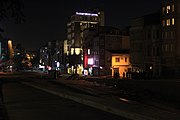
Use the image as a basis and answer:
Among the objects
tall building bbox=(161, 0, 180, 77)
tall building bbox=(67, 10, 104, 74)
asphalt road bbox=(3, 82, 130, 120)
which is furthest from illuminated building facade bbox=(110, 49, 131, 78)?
asphalt road bbox=(3, 82, 130, 120)

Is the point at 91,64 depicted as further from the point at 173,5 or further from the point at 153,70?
the point at 173,5

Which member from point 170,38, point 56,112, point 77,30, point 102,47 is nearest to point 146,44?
point 170,38

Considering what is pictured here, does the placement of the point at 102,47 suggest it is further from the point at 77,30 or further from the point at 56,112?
the point at 56,112

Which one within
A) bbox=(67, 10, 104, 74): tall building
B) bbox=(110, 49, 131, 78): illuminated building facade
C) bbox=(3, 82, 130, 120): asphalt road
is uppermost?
bbox=(67, 10, 104, 74): tall building

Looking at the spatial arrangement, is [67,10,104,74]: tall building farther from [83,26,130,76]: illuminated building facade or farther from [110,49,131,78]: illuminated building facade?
[110,49,131,78]: illuminated building facade

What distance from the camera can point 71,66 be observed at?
119 metres

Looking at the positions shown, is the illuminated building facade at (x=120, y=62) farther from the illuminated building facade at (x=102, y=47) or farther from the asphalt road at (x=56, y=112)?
the asphalt road at (x=56, y=112)

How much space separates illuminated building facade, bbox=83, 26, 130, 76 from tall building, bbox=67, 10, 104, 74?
1605cm

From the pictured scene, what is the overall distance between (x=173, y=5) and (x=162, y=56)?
1113cm

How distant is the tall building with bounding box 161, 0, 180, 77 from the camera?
6525cm

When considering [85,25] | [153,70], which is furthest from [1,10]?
[85,25]

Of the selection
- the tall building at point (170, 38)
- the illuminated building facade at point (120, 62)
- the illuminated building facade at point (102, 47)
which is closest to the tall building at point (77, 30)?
the illuminated building facade at point (102, 47)

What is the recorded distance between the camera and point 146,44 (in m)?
75.8

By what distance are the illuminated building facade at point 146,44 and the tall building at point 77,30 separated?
35764mm
